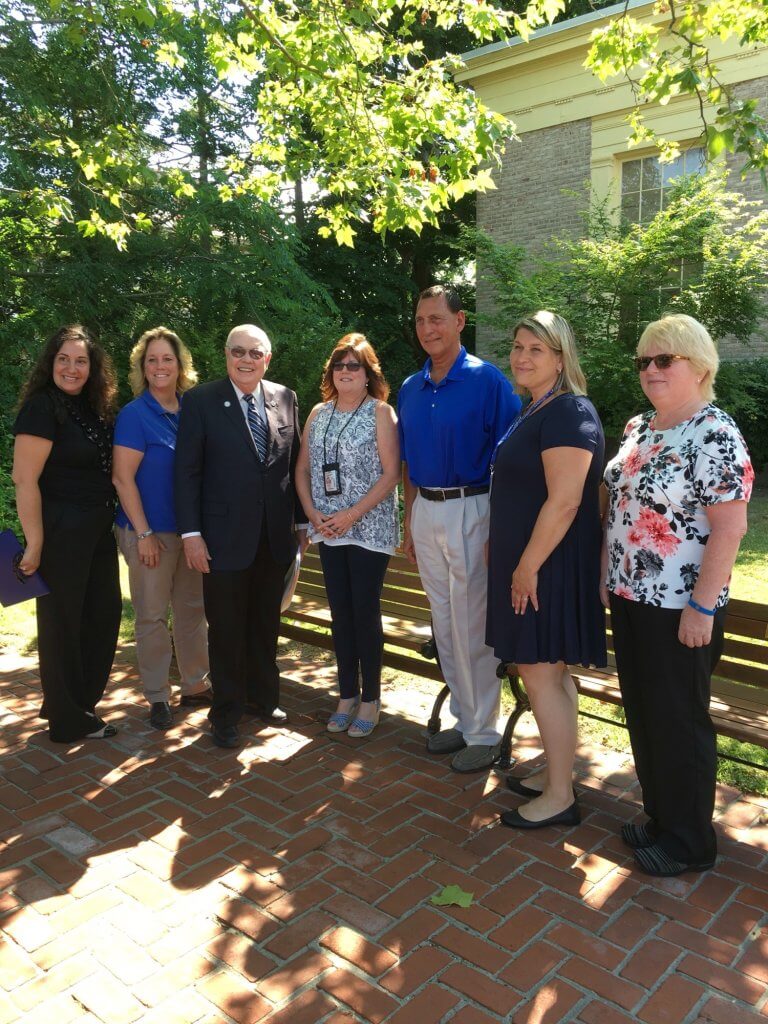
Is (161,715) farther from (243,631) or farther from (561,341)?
(561,341)

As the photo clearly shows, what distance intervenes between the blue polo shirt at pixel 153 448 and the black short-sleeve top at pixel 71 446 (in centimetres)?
14

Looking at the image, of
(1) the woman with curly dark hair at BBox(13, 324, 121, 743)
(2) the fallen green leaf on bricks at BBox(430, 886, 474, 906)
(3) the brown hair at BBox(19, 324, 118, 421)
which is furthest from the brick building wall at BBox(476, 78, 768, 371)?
(2) the fallen green leaf on bricks at BBox(430, 886, 474, 906)

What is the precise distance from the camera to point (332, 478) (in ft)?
13.3

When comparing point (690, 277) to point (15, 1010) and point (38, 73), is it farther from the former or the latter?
point (15, 1010)

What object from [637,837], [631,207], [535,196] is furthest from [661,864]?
[535,196]

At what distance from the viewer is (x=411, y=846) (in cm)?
319

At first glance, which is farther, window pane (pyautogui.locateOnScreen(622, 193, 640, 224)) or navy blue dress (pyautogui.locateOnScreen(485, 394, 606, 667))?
window pane (pyautogui.locateOnScreen(622, 193, 640, 224))

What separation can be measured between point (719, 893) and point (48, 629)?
3.37m

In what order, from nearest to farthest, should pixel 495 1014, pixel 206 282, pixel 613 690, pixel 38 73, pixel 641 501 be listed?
pixel 495 1014, pixel 641 501, pixel 613 690, pixel 38 73, pixel 206 282

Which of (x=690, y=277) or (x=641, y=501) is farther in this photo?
(x=690, y=277)

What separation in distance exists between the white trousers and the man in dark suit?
0.80 metres

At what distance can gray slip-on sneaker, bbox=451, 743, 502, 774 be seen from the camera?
386 centimetres

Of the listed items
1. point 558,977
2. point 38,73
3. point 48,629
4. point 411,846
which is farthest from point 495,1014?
point 38,73

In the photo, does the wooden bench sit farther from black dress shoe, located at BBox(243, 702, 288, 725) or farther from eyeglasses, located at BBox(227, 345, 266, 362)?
eyeglasses, located at BBox(227, 345, 266, 362)
